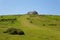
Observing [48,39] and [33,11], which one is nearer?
[48,39]

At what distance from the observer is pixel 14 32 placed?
43875 millimetres

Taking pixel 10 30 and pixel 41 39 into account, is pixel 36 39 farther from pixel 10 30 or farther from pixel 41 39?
pixel 10 30

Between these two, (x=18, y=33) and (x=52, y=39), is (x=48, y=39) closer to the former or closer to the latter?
(x=52, y=39)

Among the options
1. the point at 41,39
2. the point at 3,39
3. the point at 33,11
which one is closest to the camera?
the point at 3,39

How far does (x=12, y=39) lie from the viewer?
3506cm

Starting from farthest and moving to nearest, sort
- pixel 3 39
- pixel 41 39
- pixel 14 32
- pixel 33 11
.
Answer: pixel 33 11
pixel 14 32
pixel 41 39
pixel 3 39

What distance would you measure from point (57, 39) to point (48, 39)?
1810mm

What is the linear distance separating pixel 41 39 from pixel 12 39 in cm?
528

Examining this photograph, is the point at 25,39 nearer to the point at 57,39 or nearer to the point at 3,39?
the point at 3,39

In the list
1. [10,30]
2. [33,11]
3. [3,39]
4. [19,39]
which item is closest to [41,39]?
[19,39]

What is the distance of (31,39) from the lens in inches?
1423

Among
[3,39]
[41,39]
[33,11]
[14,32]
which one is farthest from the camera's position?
[33,11]

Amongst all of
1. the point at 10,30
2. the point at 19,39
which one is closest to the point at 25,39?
the point at 19,39

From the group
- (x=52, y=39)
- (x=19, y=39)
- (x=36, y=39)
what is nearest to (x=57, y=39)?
(x=52, y=39)
